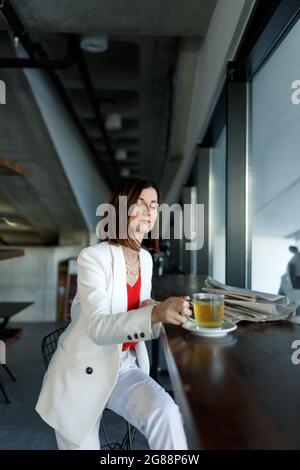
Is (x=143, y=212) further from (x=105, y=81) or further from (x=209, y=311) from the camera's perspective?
(x=105, y=81)

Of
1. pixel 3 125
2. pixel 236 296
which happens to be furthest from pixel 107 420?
pixel 3 125

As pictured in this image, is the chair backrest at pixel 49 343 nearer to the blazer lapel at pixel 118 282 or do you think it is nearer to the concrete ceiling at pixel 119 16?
the blazer lapel at pixel 118 282

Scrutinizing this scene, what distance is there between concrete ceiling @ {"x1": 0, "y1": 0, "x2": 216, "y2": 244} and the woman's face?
1881 mm

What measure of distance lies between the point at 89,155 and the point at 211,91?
5679 mm

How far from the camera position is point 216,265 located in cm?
402

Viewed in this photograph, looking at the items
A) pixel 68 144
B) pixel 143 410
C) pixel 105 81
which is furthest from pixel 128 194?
pixel 68 144

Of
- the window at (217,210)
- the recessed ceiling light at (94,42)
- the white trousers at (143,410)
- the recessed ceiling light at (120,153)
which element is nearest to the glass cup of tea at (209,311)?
the white trousers at (143,410)

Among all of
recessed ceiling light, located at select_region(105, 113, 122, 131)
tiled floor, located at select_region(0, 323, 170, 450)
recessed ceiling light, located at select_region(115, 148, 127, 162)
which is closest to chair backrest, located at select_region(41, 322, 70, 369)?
tiled floor, located at select_region(0, 323, 170, 450)

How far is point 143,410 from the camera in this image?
113 cm

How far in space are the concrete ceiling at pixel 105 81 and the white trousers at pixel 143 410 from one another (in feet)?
7.91

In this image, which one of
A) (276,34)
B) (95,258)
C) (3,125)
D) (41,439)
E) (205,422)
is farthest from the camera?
(3,125)

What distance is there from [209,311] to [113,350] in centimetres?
36

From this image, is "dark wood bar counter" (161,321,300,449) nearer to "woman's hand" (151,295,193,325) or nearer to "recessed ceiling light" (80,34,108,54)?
"woman's hand" (151,295,193,325)
